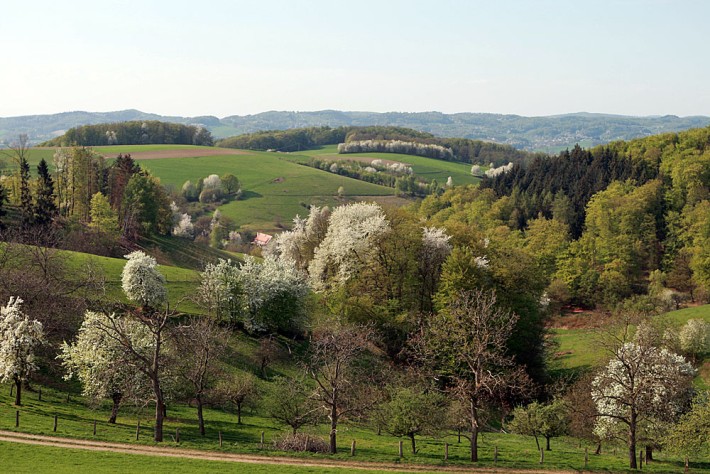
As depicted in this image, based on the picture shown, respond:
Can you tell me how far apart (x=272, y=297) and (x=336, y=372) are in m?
28.3

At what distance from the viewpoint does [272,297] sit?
6781 centimetres

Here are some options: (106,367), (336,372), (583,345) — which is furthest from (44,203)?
(583,345)

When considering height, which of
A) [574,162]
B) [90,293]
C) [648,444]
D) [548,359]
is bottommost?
[548,359]

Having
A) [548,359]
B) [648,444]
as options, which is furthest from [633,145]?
[648,444]

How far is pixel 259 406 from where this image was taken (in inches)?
2112

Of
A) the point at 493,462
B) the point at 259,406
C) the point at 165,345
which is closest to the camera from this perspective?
the point at 493,462

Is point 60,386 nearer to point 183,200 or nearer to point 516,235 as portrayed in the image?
point 516,235

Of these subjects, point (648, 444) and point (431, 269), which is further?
point (431, 269)

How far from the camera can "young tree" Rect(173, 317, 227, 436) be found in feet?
144

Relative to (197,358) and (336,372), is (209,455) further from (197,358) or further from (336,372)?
(197,358)

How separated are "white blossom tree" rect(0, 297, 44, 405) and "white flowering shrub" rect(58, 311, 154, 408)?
2.35 m

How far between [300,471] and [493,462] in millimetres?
11824

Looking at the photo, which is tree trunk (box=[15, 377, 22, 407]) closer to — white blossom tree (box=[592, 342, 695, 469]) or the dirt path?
the dirt path

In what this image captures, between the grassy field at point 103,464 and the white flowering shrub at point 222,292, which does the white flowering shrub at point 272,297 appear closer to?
the white flowering shrub at point 222,292
